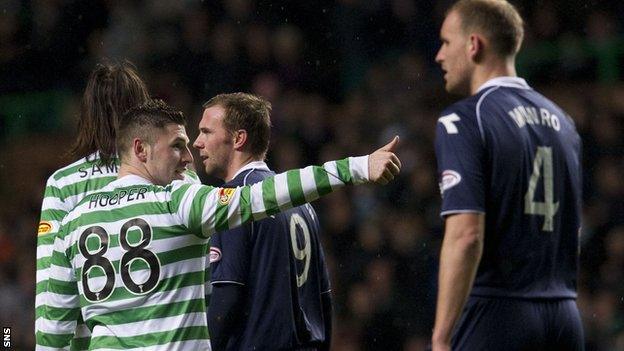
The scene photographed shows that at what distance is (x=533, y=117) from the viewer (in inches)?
149

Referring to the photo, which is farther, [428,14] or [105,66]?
→ [428,14]

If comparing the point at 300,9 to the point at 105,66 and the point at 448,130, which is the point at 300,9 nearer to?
the point at 105,66

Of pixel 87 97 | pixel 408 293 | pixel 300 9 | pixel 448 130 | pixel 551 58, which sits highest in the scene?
pixel 300 9

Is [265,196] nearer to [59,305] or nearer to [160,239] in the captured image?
[160,239]

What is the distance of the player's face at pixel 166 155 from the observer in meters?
4.38

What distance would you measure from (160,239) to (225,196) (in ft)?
0.89

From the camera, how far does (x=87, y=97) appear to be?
4.94 m

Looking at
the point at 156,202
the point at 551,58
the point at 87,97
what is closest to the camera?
the point at 156,202

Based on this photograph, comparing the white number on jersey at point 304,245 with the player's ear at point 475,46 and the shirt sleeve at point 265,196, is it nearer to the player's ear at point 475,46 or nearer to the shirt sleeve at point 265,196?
the shirt sleeve at point 265,196

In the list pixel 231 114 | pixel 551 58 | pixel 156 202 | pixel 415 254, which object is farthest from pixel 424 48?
pixel 156 202

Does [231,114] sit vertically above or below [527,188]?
above

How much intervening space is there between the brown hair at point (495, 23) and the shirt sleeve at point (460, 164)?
28 cm

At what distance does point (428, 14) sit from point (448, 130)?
657cm

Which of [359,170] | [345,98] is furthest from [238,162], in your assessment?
[345,98]
